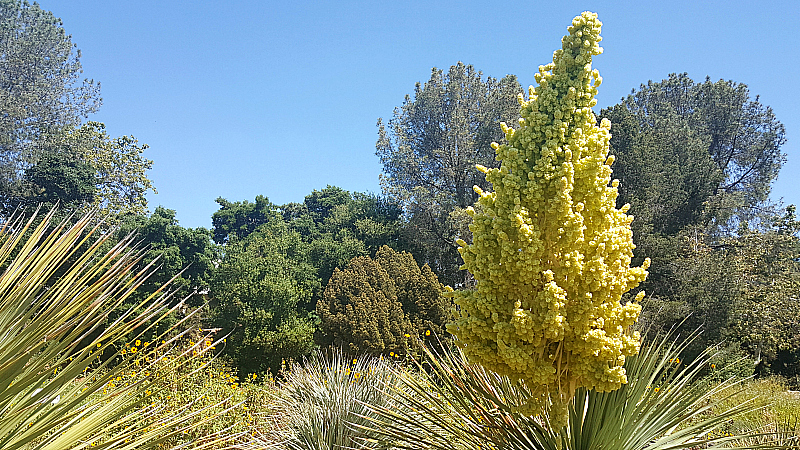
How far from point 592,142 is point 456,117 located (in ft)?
72.1

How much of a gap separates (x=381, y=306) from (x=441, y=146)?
36.4ft

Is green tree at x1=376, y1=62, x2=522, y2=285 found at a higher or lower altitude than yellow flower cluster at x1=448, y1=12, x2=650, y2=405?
higher

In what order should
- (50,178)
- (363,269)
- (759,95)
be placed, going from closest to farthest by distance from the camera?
(363,269)
(50,178)
(759,95)

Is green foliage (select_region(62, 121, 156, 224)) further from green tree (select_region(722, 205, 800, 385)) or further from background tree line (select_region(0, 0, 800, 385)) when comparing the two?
green tree (select_region(722, 205, 800, 385))

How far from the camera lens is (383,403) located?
19.4ft

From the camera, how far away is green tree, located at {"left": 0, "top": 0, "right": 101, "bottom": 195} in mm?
23359

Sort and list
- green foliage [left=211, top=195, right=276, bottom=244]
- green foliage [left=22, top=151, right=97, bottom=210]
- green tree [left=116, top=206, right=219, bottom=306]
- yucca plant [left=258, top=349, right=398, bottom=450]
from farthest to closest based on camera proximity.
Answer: green foliage [left=211, top=195, right=276, bottom=244] < green tree [left=116, top=206, right=219, bottom=306] < green foliage [left=22, top=151, right=97, bottom=210] < yucca plant [left=258, top=349, right=398, bottom=450]

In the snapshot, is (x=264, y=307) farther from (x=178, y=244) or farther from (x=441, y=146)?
(x=441, y=146)

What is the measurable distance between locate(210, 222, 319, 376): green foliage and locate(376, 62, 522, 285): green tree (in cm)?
522

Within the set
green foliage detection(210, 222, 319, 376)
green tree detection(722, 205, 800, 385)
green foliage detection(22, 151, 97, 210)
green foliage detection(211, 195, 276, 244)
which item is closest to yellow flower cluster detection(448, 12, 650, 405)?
green tree detection(722, 205, 800, 385)

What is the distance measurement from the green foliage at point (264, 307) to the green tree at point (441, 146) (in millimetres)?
5216

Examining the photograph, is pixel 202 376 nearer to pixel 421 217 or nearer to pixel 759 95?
pixel 421 217

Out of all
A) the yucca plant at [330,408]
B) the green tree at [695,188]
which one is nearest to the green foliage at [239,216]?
the green tree at [695,188]

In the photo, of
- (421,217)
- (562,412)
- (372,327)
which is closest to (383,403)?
(562,412)
